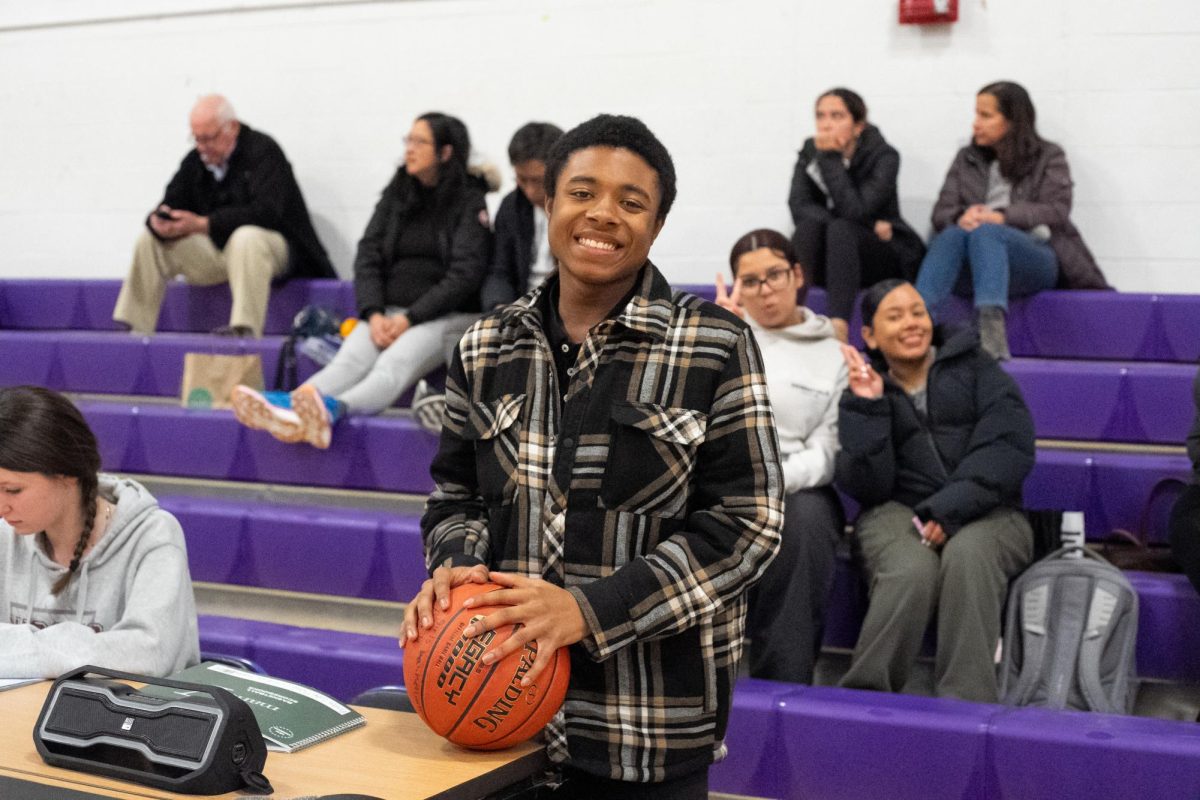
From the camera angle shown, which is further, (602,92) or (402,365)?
(602,92)

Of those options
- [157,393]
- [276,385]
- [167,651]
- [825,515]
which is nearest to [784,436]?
[825,515]

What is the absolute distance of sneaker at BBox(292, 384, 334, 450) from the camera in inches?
175

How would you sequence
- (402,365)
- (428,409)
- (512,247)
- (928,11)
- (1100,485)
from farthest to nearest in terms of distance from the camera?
(928,11) → (512,247) → (402,365) → (428,409) → (1100,485)

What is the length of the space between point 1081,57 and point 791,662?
9.72 feet

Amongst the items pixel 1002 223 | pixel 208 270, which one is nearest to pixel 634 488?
pixel 1002 223

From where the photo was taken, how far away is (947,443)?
3500 mm

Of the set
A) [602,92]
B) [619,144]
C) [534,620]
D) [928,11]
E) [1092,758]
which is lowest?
[1092,758]

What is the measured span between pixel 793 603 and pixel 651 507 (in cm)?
170

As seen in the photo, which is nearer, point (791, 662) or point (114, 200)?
point (791, 662)

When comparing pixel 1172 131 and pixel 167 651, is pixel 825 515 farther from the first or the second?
pixel 1172 131

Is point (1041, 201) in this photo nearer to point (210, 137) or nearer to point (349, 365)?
point (349, 365)

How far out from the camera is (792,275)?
3.74 m

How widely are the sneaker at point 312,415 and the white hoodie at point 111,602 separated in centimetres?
203

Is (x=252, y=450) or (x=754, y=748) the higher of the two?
(x=252, y=450)
